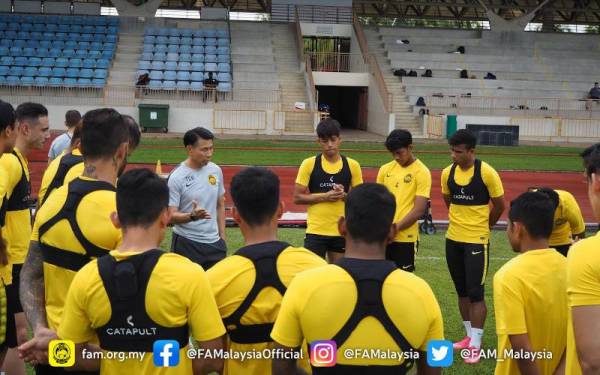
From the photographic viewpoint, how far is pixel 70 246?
3.93m

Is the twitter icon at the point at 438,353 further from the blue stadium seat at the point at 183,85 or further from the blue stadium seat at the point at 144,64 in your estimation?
the blue stadium seat at the point at 144,64

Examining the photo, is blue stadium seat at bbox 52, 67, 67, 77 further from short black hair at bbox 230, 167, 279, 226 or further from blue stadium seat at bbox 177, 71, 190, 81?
short black hair at bbox 230, 167, 279, 226

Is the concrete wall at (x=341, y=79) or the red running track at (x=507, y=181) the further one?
the concrete wall at (x=341, y=79)

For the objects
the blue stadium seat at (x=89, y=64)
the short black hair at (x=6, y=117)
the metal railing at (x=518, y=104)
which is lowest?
the short black hair at (x=6, y=117)

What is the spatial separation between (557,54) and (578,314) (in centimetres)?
4581

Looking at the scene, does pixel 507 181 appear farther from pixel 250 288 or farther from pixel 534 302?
pixel 250 288

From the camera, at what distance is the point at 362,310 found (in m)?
3.10

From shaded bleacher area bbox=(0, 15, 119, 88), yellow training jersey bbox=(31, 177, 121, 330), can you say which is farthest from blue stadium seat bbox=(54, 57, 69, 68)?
yellow training jersey bbox=(31, 177, 121, 330)

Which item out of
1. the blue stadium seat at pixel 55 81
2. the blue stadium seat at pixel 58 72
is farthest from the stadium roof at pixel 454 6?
the blue stadium seat at pixel 55 81

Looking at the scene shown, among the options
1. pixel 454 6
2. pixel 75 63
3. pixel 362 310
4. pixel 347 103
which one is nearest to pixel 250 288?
pixel 362 310

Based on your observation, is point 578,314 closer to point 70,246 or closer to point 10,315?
point 70,246

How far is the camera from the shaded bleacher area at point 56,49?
120 feet

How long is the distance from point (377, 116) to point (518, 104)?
7.81m

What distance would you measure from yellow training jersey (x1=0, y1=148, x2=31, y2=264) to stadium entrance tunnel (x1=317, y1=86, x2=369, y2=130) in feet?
122
